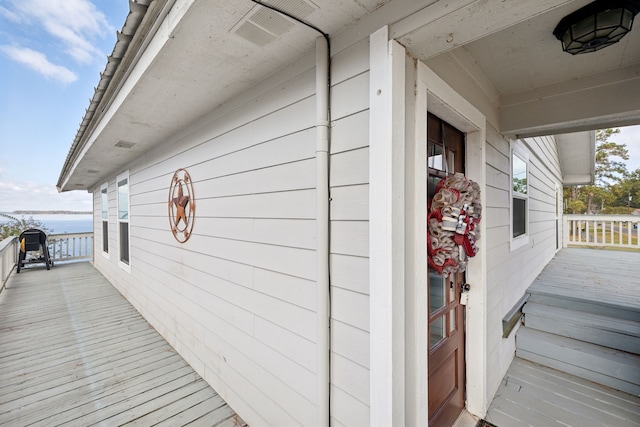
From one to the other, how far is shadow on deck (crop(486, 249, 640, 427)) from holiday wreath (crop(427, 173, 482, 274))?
1.42 metres

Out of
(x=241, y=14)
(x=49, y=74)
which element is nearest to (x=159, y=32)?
(x=241, y=14)

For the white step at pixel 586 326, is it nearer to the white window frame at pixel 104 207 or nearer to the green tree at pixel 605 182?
the white window frame at pixel 104 207

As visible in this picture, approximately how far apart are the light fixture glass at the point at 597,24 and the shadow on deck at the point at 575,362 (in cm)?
242

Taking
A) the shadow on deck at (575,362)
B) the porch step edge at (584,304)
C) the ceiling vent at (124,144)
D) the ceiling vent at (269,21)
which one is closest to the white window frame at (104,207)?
the ceiling vent at (124,144)

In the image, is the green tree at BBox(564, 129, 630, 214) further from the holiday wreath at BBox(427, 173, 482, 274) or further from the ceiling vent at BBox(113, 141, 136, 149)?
the ceiling vent at BBox(113, 141, 136, 149)

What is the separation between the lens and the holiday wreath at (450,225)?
1363 mm

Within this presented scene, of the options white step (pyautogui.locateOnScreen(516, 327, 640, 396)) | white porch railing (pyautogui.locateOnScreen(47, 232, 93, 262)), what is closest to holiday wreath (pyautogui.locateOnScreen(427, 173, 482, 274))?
white step (pyautogui.locateOnScreen(516, 327, 640, 396))

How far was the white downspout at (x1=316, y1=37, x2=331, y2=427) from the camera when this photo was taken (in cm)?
121

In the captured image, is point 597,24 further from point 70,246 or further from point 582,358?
point 70,246

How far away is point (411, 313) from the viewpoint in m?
1.13

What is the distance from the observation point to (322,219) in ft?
3.98

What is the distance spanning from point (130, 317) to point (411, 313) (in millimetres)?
4301

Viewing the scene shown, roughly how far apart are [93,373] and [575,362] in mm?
4549

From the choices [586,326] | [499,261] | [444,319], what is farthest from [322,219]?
[586,326]
